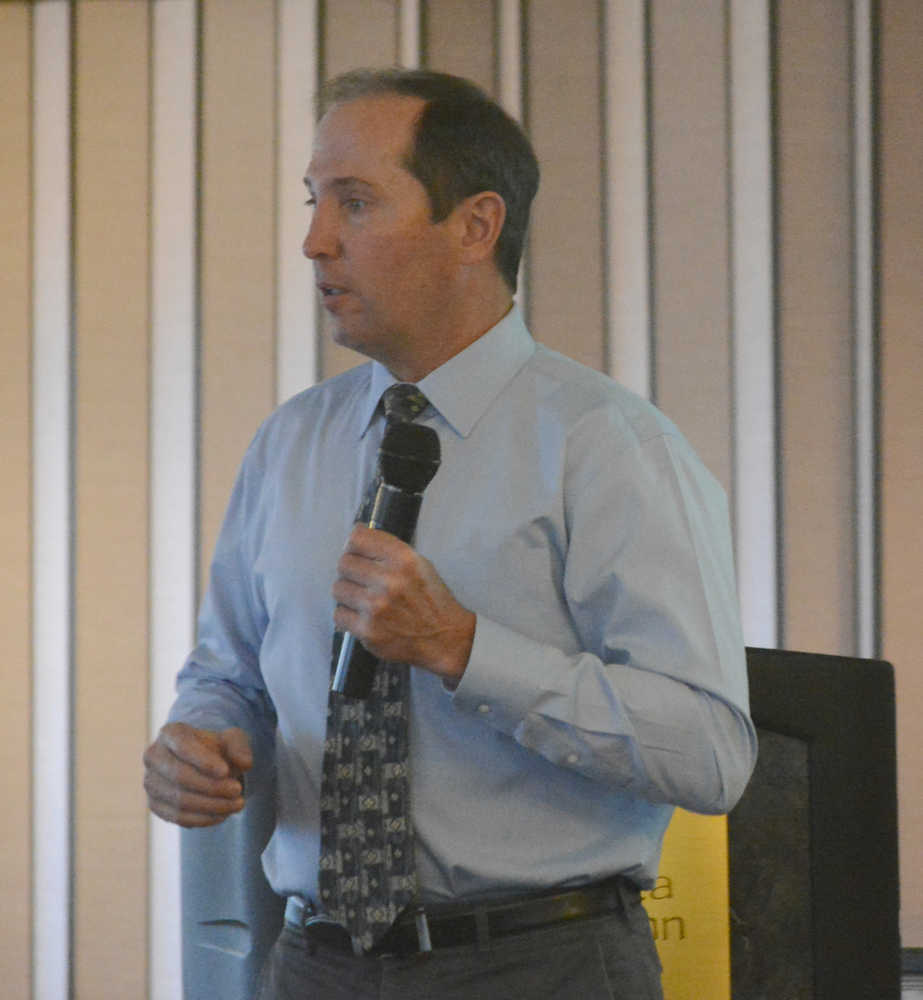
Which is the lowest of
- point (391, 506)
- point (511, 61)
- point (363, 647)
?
point (363, 647)

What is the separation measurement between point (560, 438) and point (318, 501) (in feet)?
1.00

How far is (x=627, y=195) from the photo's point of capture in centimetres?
262

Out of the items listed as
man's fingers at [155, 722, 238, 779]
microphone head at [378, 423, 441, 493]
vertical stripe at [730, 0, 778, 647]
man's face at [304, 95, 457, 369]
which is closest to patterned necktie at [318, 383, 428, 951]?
man's fingers at [155, 722, 238, 779]

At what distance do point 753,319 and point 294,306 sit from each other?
0.96m

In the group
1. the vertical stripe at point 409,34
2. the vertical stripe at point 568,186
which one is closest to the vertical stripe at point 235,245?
the vertical stripe at point 409,34

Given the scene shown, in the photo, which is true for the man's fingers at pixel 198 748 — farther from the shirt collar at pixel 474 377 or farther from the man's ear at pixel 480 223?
Result: the man's ear at pixel 480 223

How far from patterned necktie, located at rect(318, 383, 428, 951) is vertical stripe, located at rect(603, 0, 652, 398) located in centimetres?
143

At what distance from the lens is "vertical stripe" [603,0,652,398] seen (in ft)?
8.56

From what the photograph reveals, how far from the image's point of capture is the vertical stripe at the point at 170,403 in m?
2.75

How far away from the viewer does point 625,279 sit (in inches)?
103

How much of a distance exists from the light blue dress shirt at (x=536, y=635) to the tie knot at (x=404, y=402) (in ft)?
0.05

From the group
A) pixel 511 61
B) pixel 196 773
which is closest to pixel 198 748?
pixel 196 773

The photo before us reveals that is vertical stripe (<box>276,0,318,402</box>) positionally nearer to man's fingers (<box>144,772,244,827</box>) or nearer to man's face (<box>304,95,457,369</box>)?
man's face (<box>304,95,457,369</box>)

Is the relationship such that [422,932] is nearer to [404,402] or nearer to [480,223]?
[404,402]
